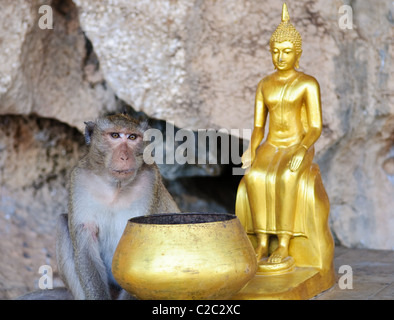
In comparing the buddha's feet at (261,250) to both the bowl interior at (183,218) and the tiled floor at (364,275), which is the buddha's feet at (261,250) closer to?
the tiled floor at (364,275)

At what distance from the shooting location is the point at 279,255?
1.91m

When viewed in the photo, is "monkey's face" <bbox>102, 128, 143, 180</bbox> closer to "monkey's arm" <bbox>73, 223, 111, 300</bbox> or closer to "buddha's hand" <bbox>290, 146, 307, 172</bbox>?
"monkey's arm" <bbox>73, 223, 111, 300</bbox>

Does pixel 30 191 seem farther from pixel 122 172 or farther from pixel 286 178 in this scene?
pixel 286 178

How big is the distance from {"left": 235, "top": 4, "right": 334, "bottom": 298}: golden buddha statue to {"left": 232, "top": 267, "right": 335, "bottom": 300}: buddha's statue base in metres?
0.02

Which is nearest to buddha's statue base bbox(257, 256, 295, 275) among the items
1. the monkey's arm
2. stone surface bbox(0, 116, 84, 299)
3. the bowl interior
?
the bowl interior

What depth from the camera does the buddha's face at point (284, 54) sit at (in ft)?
6.51

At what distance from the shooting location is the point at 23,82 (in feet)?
9.81

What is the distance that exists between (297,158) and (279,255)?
1.12 feet

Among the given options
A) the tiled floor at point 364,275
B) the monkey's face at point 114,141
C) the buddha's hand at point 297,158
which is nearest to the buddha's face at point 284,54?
the buddha's hand at point 297,158

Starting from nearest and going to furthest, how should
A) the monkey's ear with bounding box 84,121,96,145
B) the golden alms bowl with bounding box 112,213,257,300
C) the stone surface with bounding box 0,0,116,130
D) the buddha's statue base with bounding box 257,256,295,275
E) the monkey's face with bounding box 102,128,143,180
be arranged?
1. the golden alms bowl with bounding box 112,213,257,300
2. the buddha's statue base with bounding box 257,256,295,275
3. the monkey's face with bounding box 102,128,143,180
4. the monkey's ear with bounding box 84,121,96,145
5. the stone surface with bounding box 0,0,116,130

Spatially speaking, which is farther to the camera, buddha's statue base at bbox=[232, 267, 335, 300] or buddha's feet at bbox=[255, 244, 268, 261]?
buddha's feet at bbox=[255, 244, 268, 261]

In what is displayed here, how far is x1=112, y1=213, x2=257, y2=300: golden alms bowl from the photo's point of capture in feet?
4.65

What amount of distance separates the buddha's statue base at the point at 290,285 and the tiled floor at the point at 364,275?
0.04 metres

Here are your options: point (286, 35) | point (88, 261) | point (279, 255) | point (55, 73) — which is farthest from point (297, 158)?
point (55, 73)
